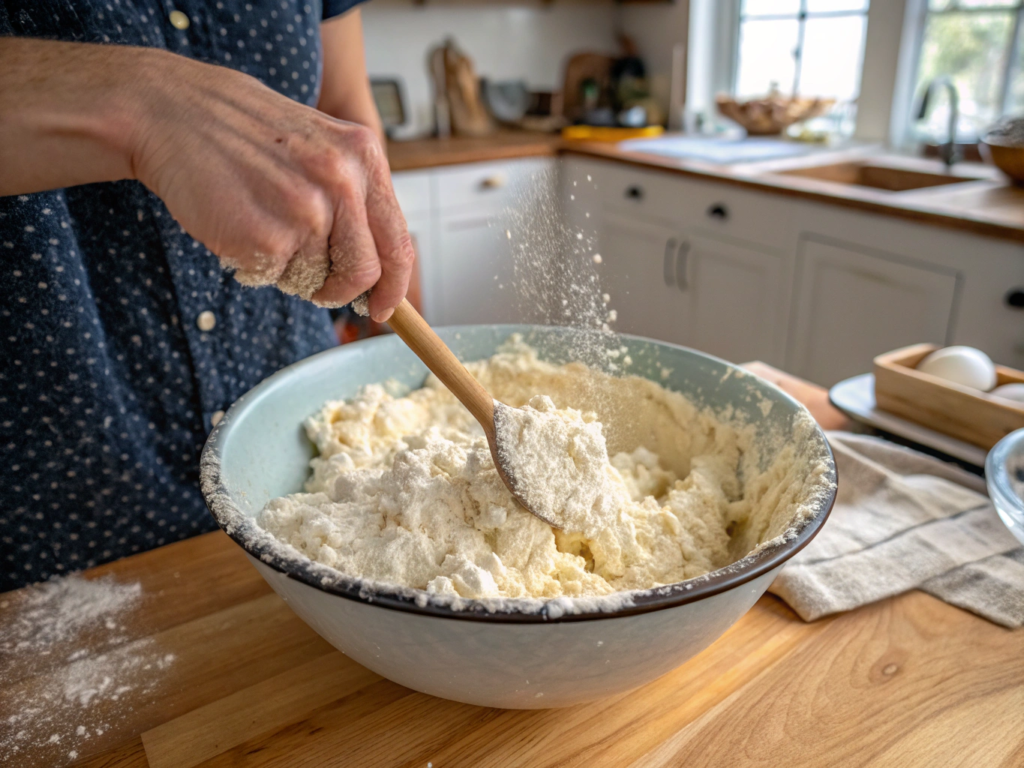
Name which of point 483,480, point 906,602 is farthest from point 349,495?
point 906,602

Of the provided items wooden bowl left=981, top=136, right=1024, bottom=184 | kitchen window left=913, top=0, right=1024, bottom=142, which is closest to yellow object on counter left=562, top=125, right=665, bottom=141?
kitchen window left=913, top=0, right=1024, bottom=142

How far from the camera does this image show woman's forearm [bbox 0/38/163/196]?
0.47 metres

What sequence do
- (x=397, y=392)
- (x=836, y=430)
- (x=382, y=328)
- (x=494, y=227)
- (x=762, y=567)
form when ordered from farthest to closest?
1. (x=382, y=328)
2. (x=836, y=430)
3. (x=397, y=392)
4. (x=494, y=227)
5. (x=762, y=567)

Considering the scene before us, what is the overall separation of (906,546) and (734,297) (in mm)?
1536

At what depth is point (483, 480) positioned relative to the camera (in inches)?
24.3

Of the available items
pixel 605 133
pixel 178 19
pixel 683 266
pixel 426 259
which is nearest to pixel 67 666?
pixel 178 19

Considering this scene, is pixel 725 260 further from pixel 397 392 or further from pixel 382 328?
pixel 397 392

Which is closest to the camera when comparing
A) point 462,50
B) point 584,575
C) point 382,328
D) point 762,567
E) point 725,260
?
point 762,567

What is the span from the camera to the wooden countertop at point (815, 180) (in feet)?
5.23

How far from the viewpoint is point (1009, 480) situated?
0.72 m

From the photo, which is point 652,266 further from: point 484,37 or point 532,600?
point 532,600

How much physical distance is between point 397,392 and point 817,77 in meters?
2.48

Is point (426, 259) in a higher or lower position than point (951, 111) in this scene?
lower

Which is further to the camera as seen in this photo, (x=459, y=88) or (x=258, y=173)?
(x=459, y=88)
